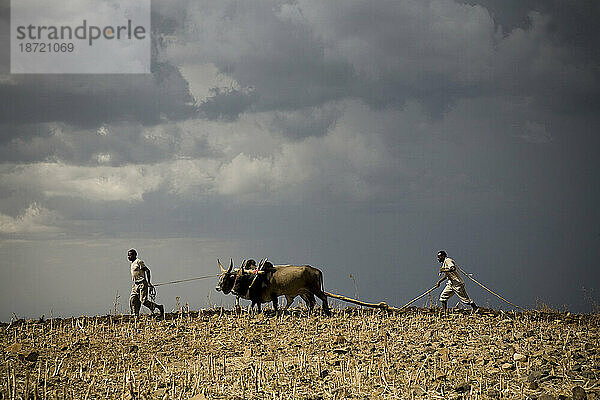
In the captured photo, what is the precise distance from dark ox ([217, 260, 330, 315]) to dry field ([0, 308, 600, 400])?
0.82 metres

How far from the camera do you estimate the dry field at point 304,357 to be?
1076 cm

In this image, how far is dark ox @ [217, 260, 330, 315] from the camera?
59.7 ft

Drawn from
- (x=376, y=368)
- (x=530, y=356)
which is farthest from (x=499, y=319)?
(x=376, y=368)

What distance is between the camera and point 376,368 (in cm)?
1192

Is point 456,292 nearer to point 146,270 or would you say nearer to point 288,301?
point 288,301

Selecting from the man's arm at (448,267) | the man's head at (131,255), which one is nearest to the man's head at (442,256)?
the man's arm at (448,267)

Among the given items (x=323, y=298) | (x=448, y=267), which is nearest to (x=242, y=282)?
(x=323, y=298)

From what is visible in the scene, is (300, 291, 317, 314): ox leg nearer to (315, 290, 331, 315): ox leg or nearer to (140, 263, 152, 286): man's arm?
(315, 290, 331, 315): ox leg

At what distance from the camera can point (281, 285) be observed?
717 inches

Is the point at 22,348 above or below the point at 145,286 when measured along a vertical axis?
below

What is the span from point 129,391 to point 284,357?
10.8 ft

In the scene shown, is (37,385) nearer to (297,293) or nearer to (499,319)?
(297,293)

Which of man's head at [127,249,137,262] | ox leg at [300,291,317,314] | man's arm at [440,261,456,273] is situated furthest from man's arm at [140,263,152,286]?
man's arm at [440,261,456,273]

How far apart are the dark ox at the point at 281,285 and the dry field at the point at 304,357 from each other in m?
0.82
